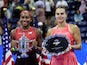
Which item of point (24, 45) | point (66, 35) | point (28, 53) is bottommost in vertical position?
point (28, 53)

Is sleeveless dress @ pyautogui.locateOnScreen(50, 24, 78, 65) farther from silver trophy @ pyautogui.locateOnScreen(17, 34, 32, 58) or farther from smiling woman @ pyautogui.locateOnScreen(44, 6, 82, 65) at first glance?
silver trophy @ pyautogui.locateOnScreen(17, 34, 32, 58)

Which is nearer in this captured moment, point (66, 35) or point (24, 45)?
point (66, 35)

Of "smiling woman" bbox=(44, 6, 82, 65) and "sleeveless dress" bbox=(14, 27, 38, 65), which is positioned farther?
"sleeveless dress" bbox=(14, 27, 38, 65)

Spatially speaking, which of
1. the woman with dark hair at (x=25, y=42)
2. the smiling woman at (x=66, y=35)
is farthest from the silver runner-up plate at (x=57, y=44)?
the woman with dark hair at (x=25, y=42)

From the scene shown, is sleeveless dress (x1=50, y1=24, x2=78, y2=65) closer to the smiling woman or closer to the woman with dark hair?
the smiling woman

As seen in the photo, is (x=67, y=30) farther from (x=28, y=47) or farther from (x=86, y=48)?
(x=86, y=48)

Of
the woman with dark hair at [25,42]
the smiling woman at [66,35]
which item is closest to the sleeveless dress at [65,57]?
the smiling woman at [66,35]

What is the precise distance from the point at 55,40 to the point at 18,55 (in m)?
0.71

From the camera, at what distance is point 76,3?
14742mm

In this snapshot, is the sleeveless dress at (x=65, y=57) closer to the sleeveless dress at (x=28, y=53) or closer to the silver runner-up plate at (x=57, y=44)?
the silver runner-up plate at (x=57, y=44)

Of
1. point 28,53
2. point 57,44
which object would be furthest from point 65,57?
point 28,53

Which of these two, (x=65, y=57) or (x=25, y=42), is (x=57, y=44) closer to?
(x=65, y=57)

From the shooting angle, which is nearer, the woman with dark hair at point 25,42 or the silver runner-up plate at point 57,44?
the silver runner-up plate at point 57,44

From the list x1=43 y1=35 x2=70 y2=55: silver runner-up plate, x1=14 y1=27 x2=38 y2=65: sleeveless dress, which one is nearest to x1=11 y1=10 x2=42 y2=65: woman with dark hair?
x1=14 y1=27 x2=38 y2=65: sleeveless dress
